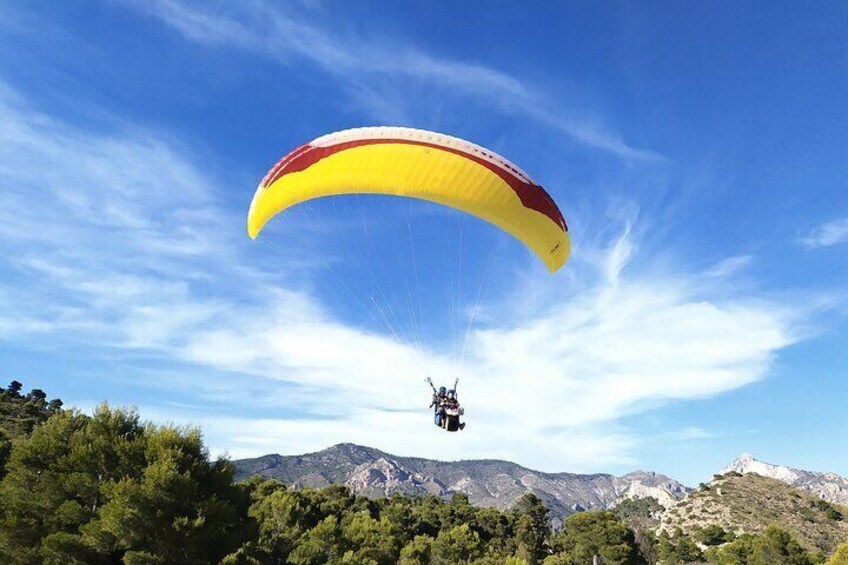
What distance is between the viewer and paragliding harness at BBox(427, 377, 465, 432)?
1767cm

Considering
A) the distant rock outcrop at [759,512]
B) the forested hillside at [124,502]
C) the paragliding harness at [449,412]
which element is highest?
the distant rock outcrop at [759,512]

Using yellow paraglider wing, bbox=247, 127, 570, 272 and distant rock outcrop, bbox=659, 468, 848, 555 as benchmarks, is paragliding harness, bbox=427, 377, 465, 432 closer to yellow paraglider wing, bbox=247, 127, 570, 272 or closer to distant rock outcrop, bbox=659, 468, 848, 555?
yellow paraglider wing, bbox=247, 127, 570, 272

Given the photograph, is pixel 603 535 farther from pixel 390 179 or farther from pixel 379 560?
pixel 390 179

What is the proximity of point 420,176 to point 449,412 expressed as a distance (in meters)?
7.92

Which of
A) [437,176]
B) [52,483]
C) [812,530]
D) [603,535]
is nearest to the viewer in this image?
[437,176]

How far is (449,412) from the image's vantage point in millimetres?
17641

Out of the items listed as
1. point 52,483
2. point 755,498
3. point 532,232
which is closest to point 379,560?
point 52,483

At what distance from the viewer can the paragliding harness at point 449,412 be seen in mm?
17672

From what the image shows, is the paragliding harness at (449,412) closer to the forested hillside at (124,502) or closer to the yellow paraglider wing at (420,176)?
the yellow paraglider wing at (420,176)

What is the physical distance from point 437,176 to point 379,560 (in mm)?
36823

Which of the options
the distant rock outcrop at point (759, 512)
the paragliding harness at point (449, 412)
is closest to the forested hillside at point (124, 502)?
the paragliding harness at point (449, 412)

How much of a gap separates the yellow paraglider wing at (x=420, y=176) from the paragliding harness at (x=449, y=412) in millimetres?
5957

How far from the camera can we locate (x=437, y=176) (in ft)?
52.4

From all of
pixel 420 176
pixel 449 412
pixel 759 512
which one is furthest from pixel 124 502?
pixel 759 512
